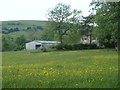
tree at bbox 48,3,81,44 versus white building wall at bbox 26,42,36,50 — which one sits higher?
tree at bbox 48,3,81,44

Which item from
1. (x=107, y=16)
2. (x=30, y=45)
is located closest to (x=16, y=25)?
(x=107, y=16)

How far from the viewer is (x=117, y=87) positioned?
359 inches

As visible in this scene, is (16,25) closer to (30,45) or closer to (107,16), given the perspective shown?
(107,16)

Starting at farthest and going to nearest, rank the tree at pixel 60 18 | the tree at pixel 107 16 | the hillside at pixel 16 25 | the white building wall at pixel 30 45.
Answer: the tree at pixel 60 18 < the white building wall at pixel 30 45 < the tree at pixel 107 16 < the hillside at pixel 16 25

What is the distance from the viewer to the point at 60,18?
10188cm

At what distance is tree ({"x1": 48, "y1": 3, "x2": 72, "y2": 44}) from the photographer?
329ft

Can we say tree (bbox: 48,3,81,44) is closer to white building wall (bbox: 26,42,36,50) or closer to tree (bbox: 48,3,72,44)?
tree (bbox: 48,3,72,44)

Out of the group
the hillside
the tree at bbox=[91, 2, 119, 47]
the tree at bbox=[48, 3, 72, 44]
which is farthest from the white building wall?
the tree at bbox=[91, 2, 119, 47]

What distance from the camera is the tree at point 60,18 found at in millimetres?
100375

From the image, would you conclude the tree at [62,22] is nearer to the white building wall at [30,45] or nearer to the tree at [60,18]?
the tree at [60,18]

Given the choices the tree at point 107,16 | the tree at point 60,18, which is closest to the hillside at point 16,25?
the tree at point 60,18

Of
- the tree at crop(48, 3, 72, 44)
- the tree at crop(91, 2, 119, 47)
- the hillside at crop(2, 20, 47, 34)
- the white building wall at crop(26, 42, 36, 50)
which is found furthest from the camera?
the tree at crop(48, 3, 72, 44)

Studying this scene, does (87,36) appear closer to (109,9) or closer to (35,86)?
(109,9)

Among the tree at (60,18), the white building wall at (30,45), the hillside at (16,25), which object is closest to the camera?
the hillside at (16,25)
